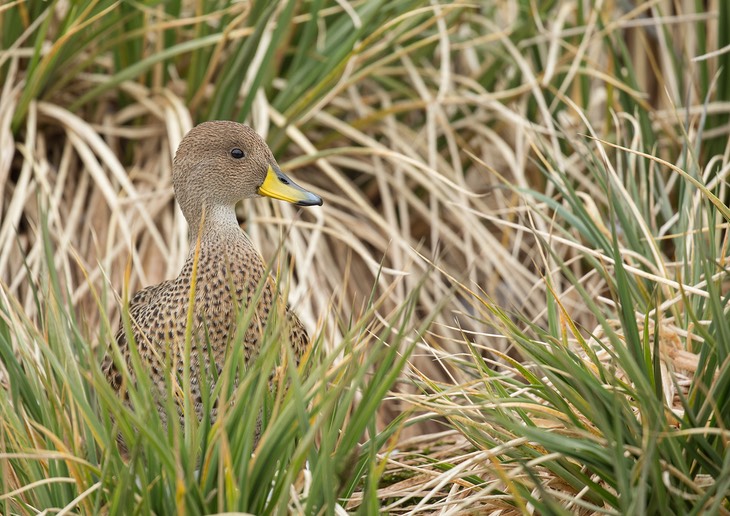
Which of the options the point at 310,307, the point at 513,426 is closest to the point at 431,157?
the point at 310,307

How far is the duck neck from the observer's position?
2430 mm

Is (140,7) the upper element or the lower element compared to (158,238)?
upper

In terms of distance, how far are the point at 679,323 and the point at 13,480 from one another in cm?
133

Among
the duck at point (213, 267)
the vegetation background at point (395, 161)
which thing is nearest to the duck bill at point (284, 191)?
the duck at point (213, 267)

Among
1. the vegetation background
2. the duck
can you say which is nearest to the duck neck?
the duck

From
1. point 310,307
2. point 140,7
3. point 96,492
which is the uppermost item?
point 140,7

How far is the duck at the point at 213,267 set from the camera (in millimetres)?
2193

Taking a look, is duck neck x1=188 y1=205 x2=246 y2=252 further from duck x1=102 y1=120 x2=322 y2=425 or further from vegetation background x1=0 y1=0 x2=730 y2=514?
vegetation background x1=0 y1=0 x2=730 y2=514

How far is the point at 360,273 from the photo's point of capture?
3.32m

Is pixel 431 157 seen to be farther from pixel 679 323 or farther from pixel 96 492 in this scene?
pixel 96 492

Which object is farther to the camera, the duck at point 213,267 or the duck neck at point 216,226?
the duck neck at point 216,226

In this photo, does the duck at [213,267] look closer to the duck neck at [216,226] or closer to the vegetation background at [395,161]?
the duck neck at [216,226]

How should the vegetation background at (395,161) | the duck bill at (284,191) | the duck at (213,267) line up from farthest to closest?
the duck bill at (284,191), the vegetation background at (395,161), the duck at (213,267)

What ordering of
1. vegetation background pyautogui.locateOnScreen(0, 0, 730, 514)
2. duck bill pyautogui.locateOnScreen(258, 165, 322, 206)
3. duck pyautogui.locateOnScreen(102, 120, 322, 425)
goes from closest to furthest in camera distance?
duck pyautogui.locateOnScreen(102, 120, 322, 425)
vegetation background pyautogui.locateOnScreen(0, 0, 730, 514)
duck bill pyautogui.locateOnScreen(258, 165, 322, 206)
